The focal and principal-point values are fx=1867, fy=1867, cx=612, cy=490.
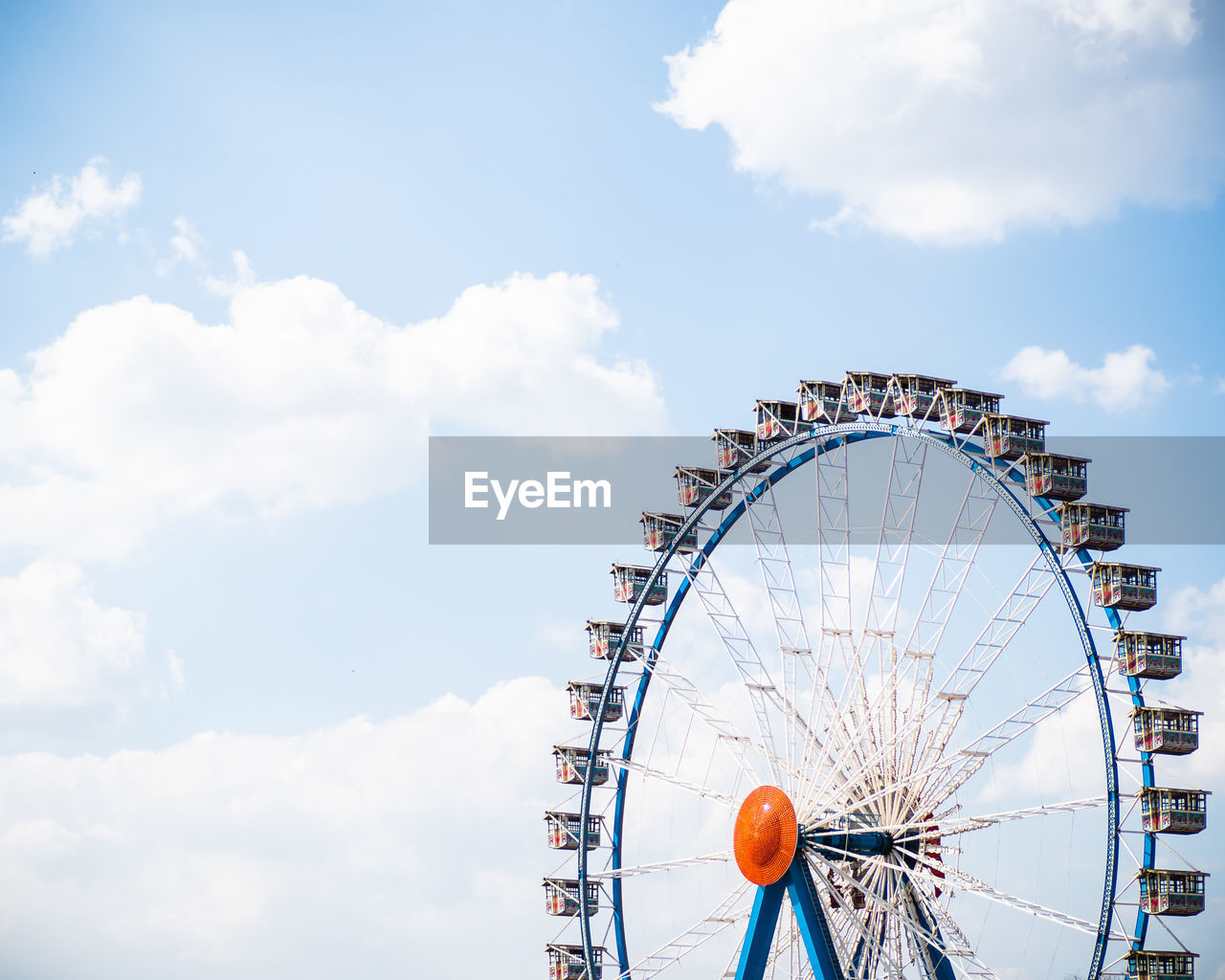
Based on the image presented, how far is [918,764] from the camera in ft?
167

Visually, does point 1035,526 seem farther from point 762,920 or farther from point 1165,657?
point 762,920

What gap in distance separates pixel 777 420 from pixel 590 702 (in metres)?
12.1

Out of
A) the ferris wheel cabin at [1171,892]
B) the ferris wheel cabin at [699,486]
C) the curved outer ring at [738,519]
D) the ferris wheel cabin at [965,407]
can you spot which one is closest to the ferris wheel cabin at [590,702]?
the curved outer ring at [738,519]

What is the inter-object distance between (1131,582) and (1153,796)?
18.1 ft

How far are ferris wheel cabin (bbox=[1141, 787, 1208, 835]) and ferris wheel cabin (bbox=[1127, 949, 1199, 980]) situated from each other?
290cm

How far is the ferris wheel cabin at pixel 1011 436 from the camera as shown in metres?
48.8

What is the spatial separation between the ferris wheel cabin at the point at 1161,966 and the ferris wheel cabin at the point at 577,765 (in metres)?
22.2

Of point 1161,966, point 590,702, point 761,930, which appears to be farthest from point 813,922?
point 590,702

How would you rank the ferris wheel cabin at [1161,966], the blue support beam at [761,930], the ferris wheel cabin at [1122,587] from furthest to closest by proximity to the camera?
the blue support beam at [761,930] → the ferris wheel cabin at [1122,587] → the ferris wheel cabin at [1161,966]

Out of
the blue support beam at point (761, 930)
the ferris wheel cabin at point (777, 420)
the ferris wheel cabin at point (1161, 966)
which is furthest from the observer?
the ferris wheel cabin at point (777, 420)

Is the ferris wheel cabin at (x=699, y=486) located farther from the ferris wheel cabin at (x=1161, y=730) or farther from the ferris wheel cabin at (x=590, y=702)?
the ferris wheel cabin at (x=1161, y=730)

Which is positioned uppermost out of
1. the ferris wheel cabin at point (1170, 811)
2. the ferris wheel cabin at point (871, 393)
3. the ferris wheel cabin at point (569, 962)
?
the ferris wheel cabin at point (871, 393)

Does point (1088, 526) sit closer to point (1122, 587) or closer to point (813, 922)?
point (1122, 587)

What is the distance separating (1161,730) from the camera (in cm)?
4506
